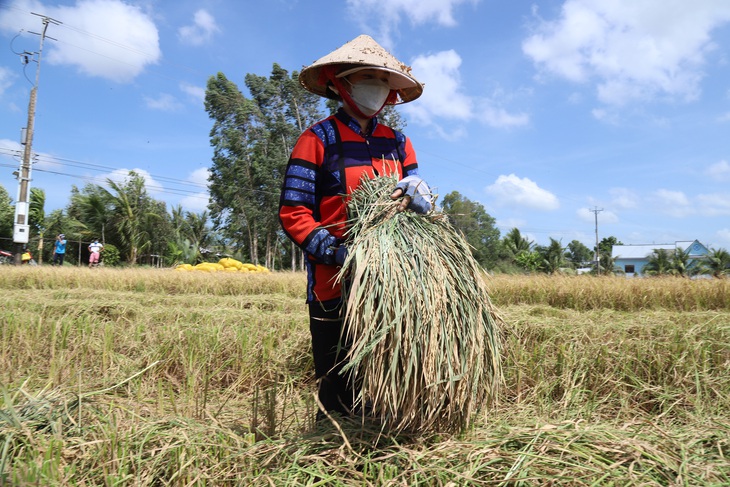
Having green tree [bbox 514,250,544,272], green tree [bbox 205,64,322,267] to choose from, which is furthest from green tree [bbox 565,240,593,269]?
green tree [bbox 205,64,322,267]

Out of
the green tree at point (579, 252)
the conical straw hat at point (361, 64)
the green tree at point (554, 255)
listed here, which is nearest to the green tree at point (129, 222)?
the conical straw hat at point (361, 64)

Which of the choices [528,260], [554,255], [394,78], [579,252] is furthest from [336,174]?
[579,252]

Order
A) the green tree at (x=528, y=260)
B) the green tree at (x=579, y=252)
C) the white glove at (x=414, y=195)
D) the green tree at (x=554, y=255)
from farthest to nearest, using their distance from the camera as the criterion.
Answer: the green tree at (x=579, y=252)
the green tree at (x=528, y=260)
the green tree at (x=554, y=255)
the white glove at (x=414, y=195)

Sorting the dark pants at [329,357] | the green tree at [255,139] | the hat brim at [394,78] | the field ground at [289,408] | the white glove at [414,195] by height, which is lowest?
the field ground at [289,408]

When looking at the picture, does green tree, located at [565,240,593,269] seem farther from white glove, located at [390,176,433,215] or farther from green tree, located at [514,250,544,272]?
white glove, located at [390,176,433,215]

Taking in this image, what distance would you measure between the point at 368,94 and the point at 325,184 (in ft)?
1.22

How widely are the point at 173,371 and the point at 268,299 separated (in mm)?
3462

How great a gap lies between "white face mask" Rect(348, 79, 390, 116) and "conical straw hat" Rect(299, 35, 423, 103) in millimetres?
59

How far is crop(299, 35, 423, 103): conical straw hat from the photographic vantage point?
5.58 ft

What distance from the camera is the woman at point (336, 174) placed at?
156 cm

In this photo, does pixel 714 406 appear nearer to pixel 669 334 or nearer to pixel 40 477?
pixel 669 334

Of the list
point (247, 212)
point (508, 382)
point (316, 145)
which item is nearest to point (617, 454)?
point (316, 145)

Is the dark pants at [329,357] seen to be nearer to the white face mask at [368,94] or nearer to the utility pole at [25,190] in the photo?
the white face mask at [368,94]

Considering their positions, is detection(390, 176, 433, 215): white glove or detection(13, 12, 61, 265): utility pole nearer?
detection(390, 176, 433, 215): white glove
